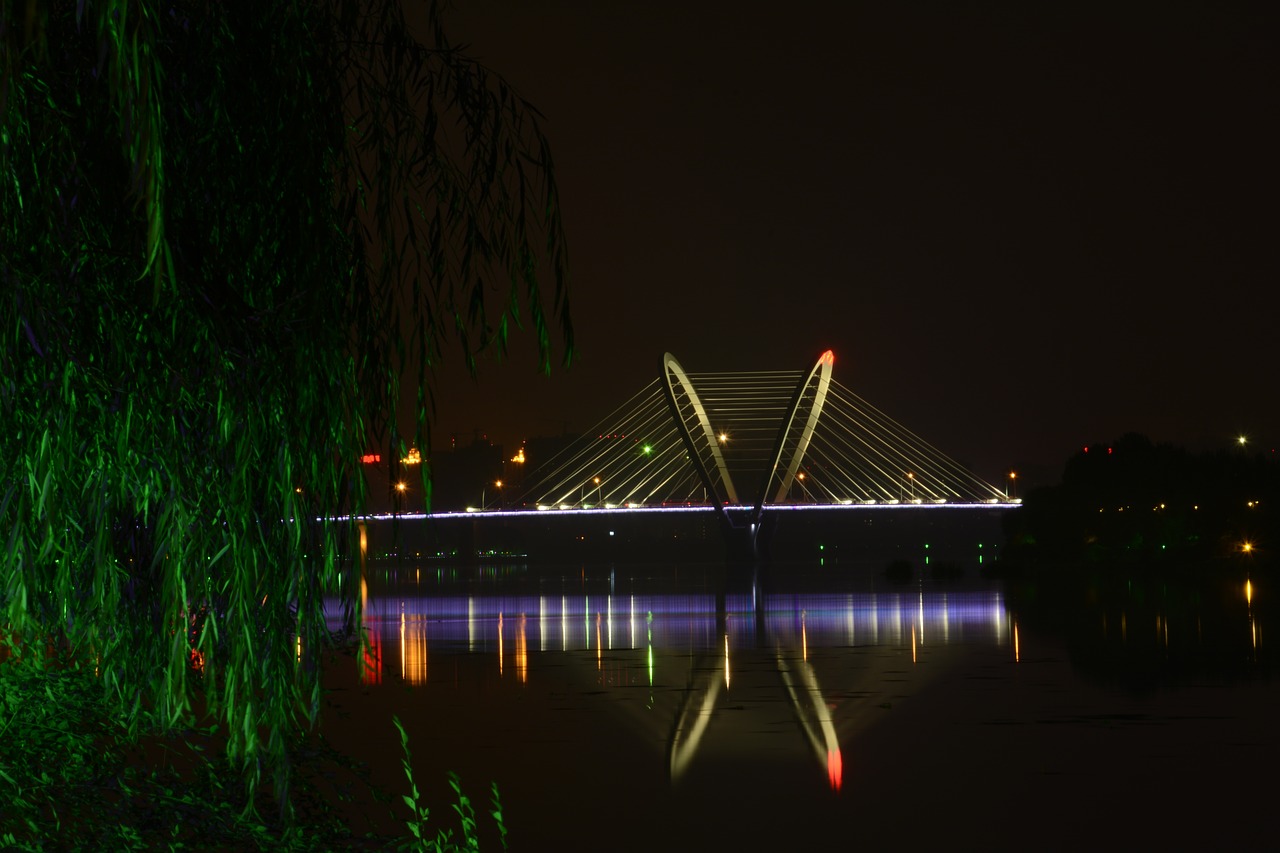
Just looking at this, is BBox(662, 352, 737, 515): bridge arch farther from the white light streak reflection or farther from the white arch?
the white light streak reflection

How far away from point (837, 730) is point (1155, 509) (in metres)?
88.6

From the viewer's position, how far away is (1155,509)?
104 m

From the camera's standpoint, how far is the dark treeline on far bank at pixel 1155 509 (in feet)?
309

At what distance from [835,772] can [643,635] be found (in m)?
22.6

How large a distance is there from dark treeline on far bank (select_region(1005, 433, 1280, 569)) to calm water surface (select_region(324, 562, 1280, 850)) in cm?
5505

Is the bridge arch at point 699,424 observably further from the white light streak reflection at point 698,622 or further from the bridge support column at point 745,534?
the white light streak reflection at point 698,622

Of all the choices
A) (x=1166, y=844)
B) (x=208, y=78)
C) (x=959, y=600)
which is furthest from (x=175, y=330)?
(x=959, y=600)

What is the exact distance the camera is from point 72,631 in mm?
7281

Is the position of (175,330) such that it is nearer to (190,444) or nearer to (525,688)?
(190,444)

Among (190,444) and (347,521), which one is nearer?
(190,444)

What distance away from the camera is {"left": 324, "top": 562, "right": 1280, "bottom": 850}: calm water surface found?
1495 centimetres

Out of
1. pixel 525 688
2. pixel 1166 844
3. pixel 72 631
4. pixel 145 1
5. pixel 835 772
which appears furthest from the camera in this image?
pixel 525 688

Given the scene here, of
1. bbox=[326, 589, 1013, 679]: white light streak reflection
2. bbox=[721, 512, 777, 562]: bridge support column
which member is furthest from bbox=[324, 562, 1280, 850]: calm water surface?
bbox=[721, 512, 777, 562]: bridge support column

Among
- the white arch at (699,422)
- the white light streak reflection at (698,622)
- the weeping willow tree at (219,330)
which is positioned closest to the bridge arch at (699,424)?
the white arch at (699,422)
